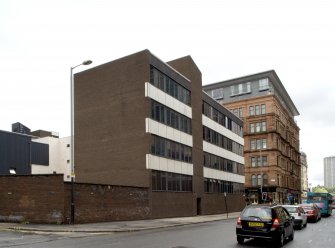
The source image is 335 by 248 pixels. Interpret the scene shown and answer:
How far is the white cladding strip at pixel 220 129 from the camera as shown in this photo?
5075cm

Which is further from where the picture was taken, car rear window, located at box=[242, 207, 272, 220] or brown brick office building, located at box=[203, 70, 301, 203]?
brown brick office building, located at box=[203, 70, 301, 203]

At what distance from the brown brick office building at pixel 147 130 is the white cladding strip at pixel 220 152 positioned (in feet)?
2.70

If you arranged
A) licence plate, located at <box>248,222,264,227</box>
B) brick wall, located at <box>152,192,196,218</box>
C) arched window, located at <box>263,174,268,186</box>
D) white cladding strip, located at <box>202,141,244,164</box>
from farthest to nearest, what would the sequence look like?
arched window, located at <box>263,174,268,186</box> → white cladding strip, located at <box>202,141,244,164</box> → brick wall, located at <box>152,192,196,218</box> → licence plate, located at <box>248,222,264,227</box>

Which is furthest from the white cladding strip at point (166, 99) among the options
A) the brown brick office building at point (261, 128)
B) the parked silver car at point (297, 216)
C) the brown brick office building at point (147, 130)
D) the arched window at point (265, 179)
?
the arched window at point (265, 179)

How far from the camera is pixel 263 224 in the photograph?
51.5 feet

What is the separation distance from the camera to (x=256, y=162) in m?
87.6

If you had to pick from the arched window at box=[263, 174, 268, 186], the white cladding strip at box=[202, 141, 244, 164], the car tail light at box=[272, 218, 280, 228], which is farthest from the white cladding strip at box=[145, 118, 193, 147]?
the arched window at box=[263, 174, 268, 186]

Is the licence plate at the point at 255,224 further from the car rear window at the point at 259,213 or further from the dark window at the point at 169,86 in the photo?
the dark window at the point at 169,86

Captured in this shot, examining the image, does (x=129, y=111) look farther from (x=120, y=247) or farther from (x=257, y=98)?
(x=257, y=98)

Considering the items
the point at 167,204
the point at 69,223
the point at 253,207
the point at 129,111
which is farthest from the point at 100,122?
the point at 253,207

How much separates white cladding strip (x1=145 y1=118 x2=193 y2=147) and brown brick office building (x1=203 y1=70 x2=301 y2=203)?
43.7 metres

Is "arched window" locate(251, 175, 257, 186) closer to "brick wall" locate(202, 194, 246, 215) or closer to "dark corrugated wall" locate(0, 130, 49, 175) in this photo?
"brick wall" locate(202, 194, 246, 215)

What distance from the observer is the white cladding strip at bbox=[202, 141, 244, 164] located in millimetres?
50219

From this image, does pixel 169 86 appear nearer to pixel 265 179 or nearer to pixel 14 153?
pixel 14 153
